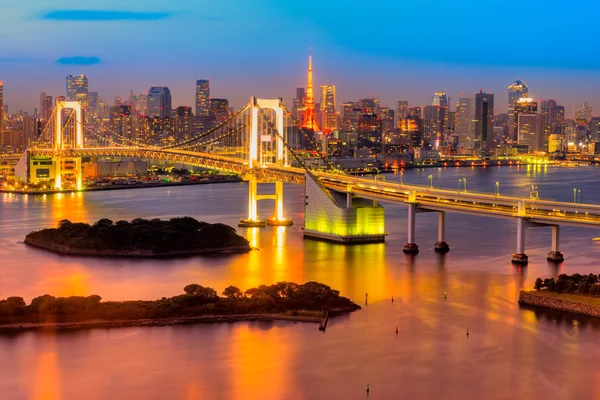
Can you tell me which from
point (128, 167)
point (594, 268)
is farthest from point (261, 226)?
point (128, 167)

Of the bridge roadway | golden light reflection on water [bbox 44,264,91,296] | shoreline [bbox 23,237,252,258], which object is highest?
the bridge roadway

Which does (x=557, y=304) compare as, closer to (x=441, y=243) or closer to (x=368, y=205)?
(x=441, y=243)

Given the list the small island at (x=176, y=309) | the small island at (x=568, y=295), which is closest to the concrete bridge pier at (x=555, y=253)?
the small island at (x=568, y=295)

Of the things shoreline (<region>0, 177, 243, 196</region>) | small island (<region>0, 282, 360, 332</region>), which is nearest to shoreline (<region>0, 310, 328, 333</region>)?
small island (<region>0, 282, 360, 332</region>)

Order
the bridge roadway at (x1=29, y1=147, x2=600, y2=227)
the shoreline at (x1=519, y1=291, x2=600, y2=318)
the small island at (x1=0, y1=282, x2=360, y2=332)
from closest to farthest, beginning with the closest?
the small island at (x1=0, y1=282, x2=360, y2=332) → the shoreline at (x1=519, y1=291, x2=600, y2=318) → the bridge roadway at (x1=29, y1=147, x2=600, y2=227)

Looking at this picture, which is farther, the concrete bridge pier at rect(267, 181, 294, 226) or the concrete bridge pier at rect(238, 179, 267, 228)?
the concrete bridge pier at rect(267, 181, 294, 226)

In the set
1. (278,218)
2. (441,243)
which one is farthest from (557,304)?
(278,218)

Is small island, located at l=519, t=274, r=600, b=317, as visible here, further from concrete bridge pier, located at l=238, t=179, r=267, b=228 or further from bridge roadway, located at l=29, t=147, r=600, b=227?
concrete bridge pier, located at l=238, t=179, r=267, b=228
